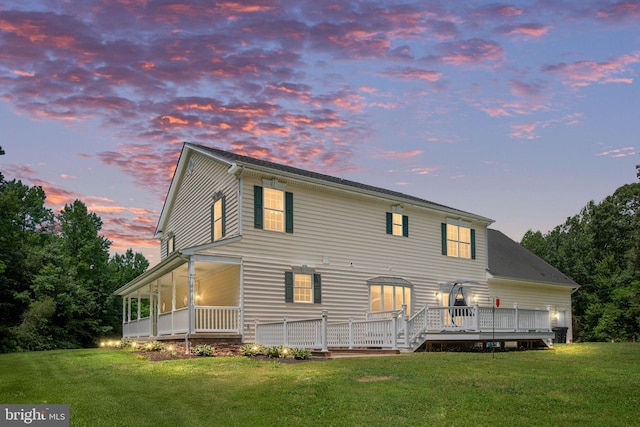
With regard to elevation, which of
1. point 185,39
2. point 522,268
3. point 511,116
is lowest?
point 522,268

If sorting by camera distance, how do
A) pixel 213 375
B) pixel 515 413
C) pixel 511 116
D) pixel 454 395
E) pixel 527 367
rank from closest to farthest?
pixel 515 413 < pixel 454 395 < pixel 213 375 < pixel 527 367 < pixel 511 116

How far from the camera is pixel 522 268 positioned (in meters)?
35.9

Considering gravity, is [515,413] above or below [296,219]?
below

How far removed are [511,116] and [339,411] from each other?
828 inches

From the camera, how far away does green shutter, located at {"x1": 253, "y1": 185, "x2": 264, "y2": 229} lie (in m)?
23.0

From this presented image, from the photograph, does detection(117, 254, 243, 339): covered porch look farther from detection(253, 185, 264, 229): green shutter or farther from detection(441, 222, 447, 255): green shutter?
detection(441, 222, 447, 255): green shutter

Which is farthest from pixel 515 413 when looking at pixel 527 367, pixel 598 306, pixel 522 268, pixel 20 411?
pixel 598 306

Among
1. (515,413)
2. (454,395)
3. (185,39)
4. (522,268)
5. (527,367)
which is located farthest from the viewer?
(522,268)

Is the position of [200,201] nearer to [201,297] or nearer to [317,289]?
[201,297]

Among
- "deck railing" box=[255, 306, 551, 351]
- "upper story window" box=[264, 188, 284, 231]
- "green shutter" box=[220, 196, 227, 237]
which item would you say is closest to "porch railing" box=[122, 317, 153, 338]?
"green shutter" box=[220, 196, 227, 237]

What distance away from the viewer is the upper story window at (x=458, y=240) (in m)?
30.8

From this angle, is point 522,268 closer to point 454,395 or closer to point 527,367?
point 527,367

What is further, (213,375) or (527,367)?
(527,367)

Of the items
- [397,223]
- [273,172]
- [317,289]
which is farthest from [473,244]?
[273,172]
